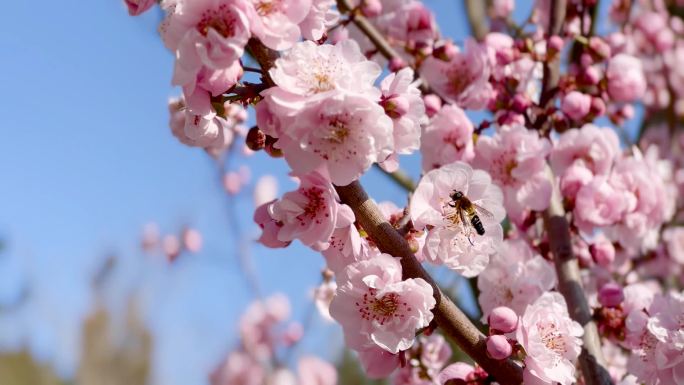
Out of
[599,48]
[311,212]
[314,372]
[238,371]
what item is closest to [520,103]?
[599,48]

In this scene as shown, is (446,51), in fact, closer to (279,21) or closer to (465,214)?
(465,214)

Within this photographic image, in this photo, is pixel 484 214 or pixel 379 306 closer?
pixel 379 306

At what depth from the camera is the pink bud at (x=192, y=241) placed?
373 centimetres

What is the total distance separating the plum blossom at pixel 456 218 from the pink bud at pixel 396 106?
0.53ft

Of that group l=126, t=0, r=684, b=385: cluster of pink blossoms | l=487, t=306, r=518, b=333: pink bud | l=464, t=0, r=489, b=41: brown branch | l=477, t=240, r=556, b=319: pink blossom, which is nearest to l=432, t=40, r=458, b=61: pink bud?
l=126, t=0, r=684, b=385: cluster of pink blossoms

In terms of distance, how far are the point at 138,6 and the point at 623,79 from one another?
54.4 inches

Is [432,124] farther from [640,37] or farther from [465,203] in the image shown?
[640,37]

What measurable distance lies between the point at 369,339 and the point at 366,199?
0.74 feet

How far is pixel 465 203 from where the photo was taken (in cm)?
114

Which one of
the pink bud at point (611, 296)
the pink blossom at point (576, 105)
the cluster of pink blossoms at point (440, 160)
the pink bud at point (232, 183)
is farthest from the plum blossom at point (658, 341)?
the pink bud at point (232, 183)

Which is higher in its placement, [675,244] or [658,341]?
[658,341]

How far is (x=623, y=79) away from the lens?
192 centimetres

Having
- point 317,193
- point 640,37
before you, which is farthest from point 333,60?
point 640,37

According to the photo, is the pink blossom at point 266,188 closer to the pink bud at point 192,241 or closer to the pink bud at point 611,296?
the pink bud at point 192,241
